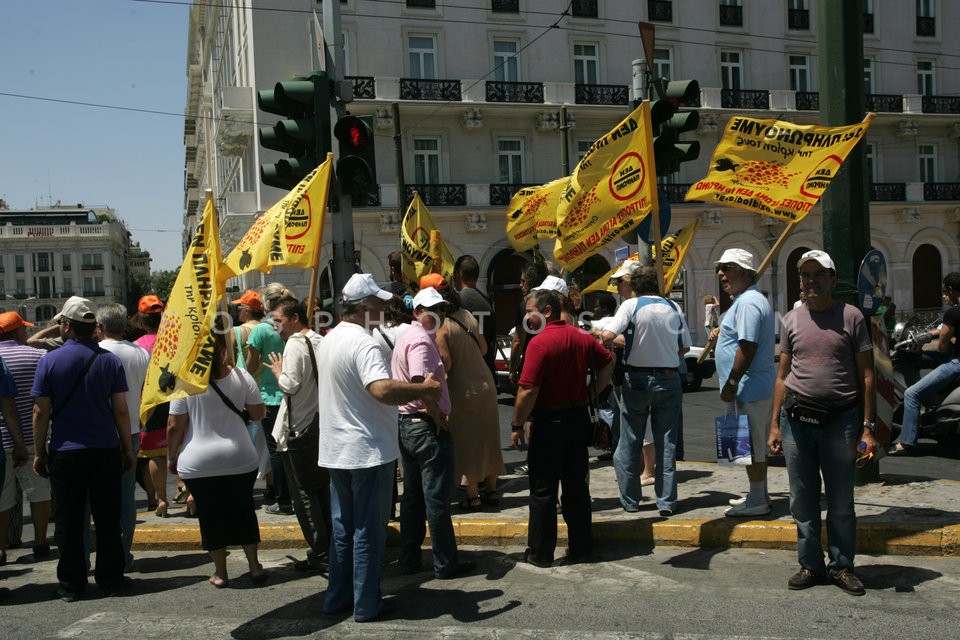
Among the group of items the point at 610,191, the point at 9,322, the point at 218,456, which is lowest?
the point at 218,456

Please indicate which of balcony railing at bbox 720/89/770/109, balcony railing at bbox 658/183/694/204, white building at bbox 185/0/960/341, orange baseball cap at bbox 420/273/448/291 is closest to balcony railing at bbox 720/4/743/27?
white building at bbox 185/0/960/341

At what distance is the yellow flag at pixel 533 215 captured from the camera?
1076 centimetres

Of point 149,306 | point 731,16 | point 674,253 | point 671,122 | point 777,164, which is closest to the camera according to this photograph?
point 777,164

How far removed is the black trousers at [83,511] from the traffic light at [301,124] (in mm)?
A: 2780

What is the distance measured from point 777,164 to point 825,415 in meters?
2.27

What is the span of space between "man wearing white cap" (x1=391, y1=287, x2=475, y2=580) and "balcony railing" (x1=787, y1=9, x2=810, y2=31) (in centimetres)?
3490

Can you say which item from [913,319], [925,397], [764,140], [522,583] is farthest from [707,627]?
[913,319]

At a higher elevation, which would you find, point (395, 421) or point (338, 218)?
point (338, 218)

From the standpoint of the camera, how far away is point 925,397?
9539 mm

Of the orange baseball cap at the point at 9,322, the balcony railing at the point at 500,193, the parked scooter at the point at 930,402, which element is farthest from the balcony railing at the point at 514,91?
the orange baseball cap at the point at 9,322

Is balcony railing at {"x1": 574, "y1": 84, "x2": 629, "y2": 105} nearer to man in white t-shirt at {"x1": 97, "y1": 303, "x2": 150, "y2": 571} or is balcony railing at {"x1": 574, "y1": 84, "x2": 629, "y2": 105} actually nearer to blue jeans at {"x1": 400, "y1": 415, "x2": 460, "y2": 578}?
man in white t-shirt at {"x1": 97, "y1": 303, "x2": 150, "y2": 571}

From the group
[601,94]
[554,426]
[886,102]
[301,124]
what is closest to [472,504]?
[554,426]

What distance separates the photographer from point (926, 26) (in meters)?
38.4

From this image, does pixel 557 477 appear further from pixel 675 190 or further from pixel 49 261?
pixel 49 261
